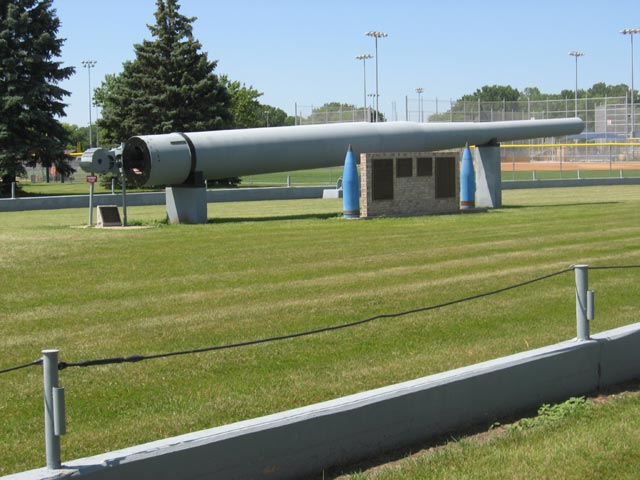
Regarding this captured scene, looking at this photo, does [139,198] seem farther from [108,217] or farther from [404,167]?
[404,167]

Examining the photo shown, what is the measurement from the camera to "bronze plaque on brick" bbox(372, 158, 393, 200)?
2606cm

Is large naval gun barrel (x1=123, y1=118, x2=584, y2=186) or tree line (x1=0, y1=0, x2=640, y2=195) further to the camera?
tree line (x1=0, y1=0, x2=640, y2=195)

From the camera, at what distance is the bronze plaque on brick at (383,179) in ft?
85.5

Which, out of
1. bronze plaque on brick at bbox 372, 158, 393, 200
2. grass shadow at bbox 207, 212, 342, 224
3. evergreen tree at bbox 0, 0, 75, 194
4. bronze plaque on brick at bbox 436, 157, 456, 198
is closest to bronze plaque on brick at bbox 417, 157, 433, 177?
bronze plaque on brick at bbox 436, 157, 456, 198

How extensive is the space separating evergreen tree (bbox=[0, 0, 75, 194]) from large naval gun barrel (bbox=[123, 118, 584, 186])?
23421 mm

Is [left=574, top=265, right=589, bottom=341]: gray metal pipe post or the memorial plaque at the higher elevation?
the memorial plaque

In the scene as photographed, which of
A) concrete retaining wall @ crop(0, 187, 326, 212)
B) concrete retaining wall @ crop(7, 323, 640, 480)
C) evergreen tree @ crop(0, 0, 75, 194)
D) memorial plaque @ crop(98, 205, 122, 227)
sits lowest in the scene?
concrete retaining wall @ crop(7, 323, 640, 480)

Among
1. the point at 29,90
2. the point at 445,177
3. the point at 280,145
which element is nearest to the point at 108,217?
the point at 280,145

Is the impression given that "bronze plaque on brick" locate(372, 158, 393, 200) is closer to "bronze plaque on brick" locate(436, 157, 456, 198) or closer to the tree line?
"bronze plaque on brick" locate(436, 157, 456, 198)

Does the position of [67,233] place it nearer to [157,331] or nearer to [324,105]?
[157,331]

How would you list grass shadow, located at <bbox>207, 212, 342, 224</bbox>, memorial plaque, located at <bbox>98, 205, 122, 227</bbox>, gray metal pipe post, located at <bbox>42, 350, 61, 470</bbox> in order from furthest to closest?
1. grass shadow, located at <bbox>207, 212, 342, 224</bbox>
2. memorial plaque, located at <bbox>98, 205, 122, 227</bbox>
3. gray metal pipe post, located at <bbox>42, 350, 61, 470</bbox>

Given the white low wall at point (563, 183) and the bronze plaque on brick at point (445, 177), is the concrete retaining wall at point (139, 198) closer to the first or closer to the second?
the white low wall at point (563, 183)

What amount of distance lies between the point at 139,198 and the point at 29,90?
Result: 1309 centimetres

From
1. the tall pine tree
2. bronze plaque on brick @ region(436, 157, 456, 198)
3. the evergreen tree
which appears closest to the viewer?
bronze plaque on brick @ region(436, 157, 456, 198)
